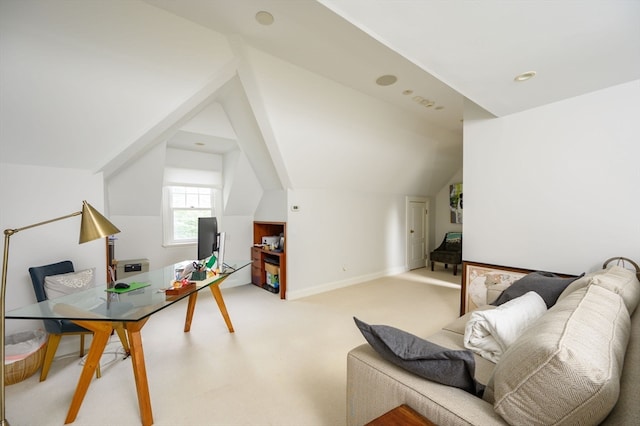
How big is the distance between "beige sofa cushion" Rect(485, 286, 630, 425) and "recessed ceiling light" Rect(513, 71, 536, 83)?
182 cm

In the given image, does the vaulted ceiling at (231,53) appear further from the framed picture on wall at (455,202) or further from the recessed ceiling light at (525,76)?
the framed picture on wall at (455,202)

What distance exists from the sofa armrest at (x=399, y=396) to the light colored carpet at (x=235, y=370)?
2.14ft

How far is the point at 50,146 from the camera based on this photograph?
2275 mm

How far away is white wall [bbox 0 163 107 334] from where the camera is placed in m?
2.24

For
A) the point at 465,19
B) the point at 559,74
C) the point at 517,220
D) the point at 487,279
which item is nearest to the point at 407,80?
the point at 559,74

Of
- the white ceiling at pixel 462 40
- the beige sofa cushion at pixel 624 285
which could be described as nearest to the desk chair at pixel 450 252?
the white ceiling at pixel 462 40

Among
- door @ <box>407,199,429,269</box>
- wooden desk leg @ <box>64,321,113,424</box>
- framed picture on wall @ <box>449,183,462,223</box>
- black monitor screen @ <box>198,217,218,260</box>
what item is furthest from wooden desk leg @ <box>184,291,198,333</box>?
framed picture on wall @ <box>449,183,462,223</box>

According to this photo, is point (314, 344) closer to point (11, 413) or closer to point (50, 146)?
point (11, 413)

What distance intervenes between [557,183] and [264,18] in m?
3.05

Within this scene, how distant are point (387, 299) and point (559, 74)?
3.29 metres

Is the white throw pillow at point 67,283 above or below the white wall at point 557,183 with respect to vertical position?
below

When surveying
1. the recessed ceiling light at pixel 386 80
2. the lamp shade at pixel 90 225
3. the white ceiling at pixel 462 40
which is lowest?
the lamp shade at pixel 90 225

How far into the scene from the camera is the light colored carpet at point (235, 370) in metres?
1.77

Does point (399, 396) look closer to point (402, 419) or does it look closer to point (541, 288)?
point (402, 419)
